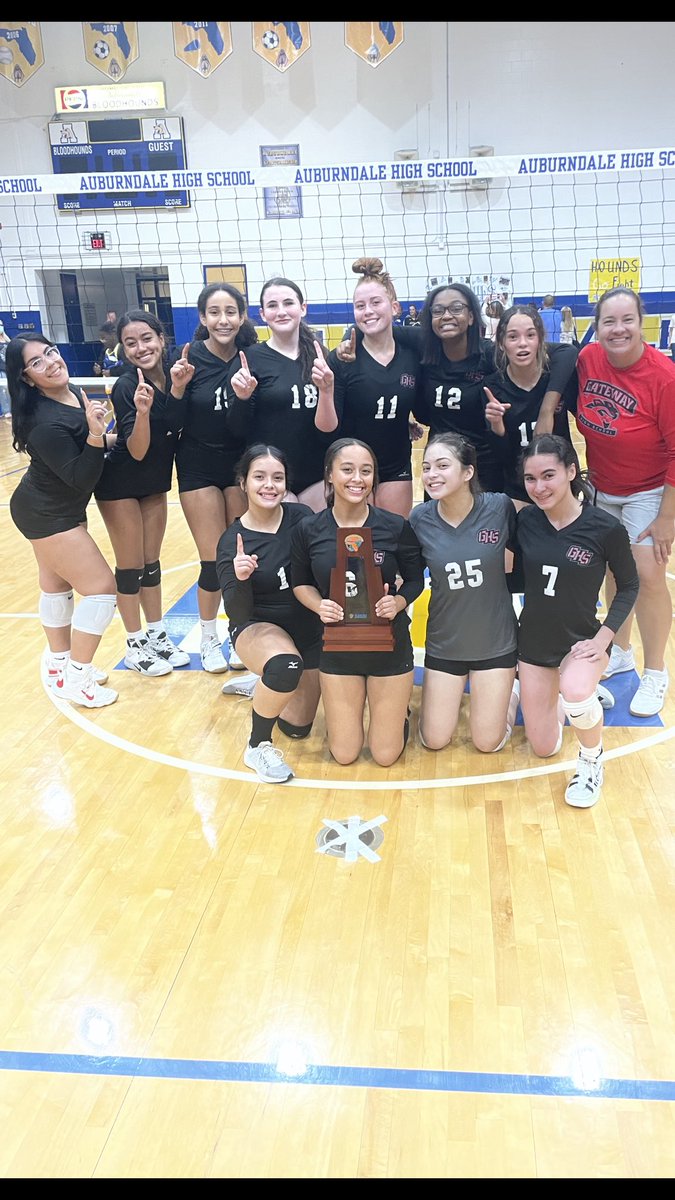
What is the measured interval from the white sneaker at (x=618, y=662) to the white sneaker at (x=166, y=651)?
7.67ft

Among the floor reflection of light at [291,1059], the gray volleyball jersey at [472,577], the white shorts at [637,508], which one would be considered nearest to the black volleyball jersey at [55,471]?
the gray volleyball jersey at [472,577]

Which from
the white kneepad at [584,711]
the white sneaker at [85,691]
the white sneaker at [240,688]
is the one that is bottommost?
the white sneaker at [240,688]

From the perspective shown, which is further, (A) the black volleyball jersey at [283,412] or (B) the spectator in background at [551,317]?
(B) the spectator in background at [551,317]

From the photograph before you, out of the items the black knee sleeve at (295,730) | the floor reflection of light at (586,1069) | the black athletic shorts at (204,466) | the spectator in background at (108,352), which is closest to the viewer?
the floor reflection of light at (586,1069)

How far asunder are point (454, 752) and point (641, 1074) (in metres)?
1.75

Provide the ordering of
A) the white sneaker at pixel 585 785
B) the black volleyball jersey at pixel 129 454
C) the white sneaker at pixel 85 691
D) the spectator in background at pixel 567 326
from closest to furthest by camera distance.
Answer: the white sneaker at pixel 585 785, the black volleyball jersey at pixel 129 454, the white sneaker at pixel 85 691, the spectator in background at pixel 567 326

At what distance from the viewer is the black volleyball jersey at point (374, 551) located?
139 inches

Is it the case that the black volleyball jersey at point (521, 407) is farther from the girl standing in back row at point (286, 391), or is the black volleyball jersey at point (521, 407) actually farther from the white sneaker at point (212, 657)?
the white sneaker at point (212, 657)

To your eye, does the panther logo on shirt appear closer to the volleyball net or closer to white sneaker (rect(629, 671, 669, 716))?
white sneaker (rect(629, 671, 669, 716))

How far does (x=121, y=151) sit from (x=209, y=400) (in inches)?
546

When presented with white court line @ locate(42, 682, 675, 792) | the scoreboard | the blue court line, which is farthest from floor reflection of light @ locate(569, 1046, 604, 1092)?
the scoreboard

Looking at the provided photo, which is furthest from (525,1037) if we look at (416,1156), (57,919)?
(57,919)

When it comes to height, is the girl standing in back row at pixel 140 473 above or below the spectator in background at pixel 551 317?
below

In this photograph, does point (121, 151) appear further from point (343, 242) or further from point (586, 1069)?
point (586, 1069)
